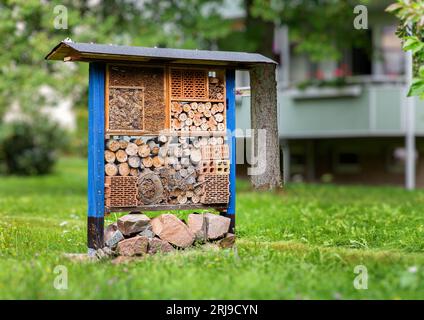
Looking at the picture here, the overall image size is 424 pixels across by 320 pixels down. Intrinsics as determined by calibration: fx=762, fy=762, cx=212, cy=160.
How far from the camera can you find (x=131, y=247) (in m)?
8.62

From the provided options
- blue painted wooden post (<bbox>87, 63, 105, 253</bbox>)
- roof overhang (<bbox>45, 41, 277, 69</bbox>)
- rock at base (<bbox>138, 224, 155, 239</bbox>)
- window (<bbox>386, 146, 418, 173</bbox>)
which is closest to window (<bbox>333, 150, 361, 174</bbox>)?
window (<bbox>386, 146, 418, 173</bbox>)

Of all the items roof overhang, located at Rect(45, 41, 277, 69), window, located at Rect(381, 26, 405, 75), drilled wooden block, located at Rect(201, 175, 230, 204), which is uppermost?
window, located at Rect(381, 26, 405, 75)

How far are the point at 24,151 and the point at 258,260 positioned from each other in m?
21.6

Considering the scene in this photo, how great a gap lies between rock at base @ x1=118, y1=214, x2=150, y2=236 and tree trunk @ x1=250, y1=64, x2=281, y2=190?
1795 millimetres

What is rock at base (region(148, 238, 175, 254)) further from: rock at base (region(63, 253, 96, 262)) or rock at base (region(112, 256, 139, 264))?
rock at base (region(63, 253, 96, 262))

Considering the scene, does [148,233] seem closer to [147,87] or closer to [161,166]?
[161,166]

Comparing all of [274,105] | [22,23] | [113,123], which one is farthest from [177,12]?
[113,123]

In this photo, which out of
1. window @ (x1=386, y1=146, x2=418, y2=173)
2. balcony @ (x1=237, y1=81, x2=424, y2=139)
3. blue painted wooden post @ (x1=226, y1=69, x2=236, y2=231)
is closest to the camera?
blue painted wooden post @ (x1=226, y1=69, x2=236, y2=231)

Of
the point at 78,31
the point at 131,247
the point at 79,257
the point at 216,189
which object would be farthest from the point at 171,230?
the point at 78,31

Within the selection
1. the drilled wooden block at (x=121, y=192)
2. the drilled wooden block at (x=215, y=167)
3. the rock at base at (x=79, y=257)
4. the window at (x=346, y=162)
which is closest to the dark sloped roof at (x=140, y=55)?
the drilled wooden block at (x=215, y=167)

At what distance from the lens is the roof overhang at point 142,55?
8344mm

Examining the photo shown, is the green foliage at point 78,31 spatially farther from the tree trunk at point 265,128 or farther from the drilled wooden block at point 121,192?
the drilled wooden block at point 121,192

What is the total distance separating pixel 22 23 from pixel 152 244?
1125 cm

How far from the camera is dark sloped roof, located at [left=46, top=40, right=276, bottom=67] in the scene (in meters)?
8.34
